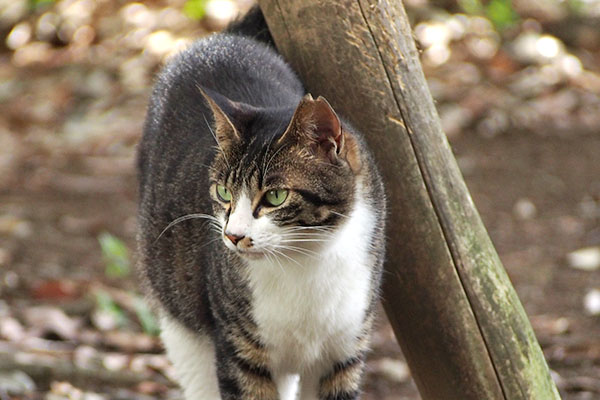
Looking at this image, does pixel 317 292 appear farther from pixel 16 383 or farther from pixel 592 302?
pixel 592 302

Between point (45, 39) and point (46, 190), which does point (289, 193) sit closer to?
point (46, 190)

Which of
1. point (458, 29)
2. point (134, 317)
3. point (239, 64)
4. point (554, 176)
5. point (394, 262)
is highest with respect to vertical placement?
point (239, 64)

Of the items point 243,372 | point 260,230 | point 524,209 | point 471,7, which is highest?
point 260,230

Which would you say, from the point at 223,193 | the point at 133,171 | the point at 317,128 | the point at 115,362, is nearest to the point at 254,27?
the point at 223,193

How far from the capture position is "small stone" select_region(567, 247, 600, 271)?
5629mm

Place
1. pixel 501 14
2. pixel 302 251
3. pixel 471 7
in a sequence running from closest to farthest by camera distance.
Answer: pixel 302 251 < pixel 501 14 < pixel 471 7

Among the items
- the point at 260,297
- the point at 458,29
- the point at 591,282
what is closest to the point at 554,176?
the point at 591,282

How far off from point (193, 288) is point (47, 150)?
4.98 meters

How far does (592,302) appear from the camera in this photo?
505cm

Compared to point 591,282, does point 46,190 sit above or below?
above

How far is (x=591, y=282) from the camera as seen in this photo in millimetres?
5387

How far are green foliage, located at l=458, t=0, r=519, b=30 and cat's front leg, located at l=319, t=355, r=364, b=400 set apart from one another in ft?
22.1

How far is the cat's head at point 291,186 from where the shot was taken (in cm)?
261

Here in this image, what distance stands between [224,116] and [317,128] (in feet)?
1.19
